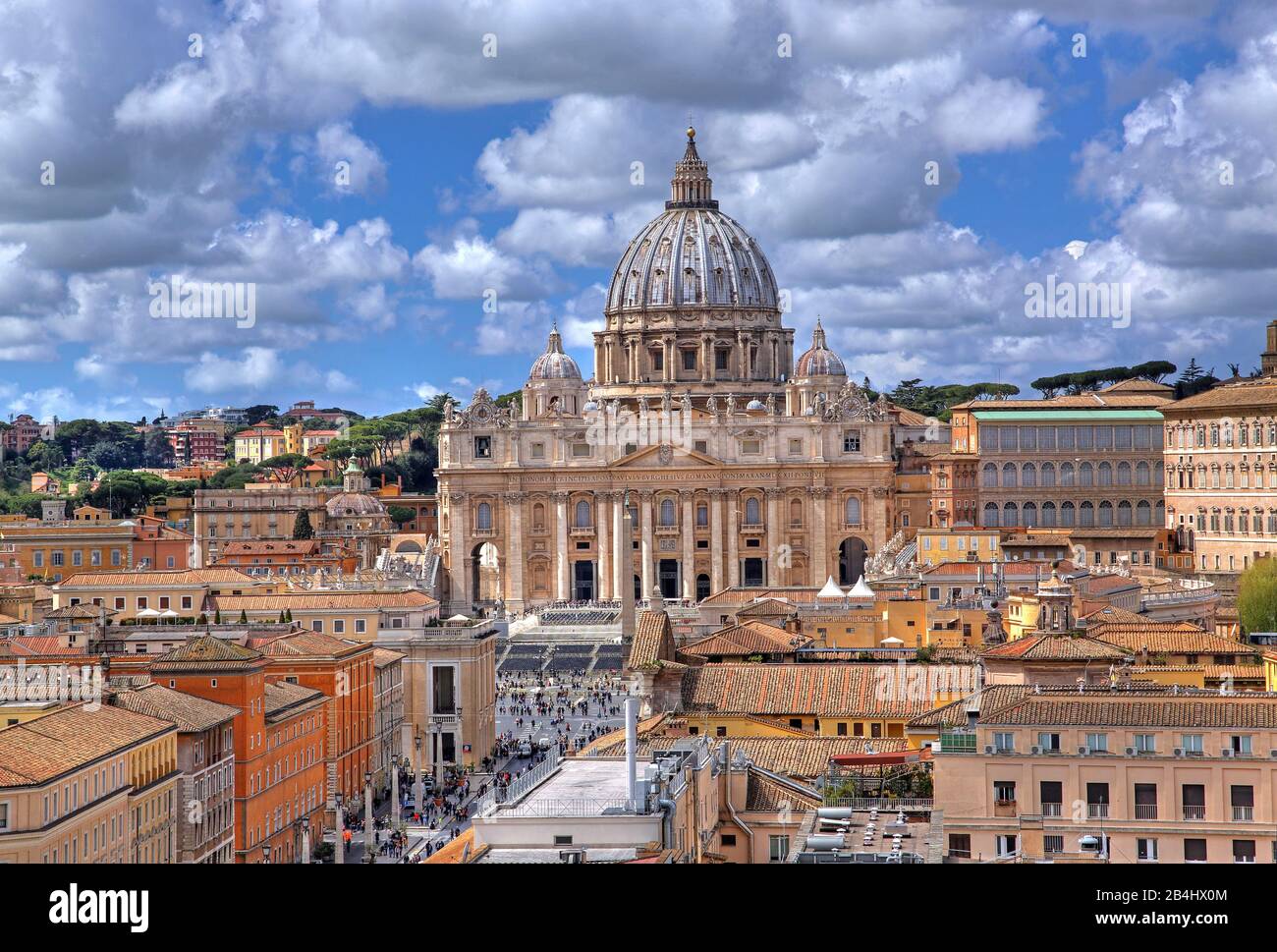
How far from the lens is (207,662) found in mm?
41906

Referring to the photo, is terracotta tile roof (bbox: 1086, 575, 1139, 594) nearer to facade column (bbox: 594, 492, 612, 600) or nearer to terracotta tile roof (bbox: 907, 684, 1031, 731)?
terracotta tile roof (bbox: 907, 684, 1031, 731)

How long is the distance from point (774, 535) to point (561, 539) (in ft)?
36.6

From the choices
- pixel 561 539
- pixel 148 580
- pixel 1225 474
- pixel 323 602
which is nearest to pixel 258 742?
pixel 323 602

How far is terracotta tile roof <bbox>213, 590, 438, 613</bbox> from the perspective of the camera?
2594 inches

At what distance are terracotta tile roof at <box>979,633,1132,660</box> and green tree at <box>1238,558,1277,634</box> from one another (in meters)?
22.8

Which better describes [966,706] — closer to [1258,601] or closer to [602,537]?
[1258,601]

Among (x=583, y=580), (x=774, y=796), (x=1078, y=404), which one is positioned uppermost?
(x=1078, y=404)

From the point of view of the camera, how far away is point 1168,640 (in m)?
46.3

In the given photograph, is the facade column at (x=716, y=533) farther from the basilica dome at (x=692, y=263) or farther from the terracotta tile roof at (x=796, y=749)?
the terracotta tile roof at (x=796, y=749)

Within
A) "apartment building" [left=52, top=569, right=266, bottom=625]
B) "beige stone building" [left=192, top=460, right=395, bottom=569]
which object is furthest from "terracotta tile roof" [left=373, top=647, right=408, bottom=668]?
"beige stone building" [left=192, top=460, right=395, bottom=569]
